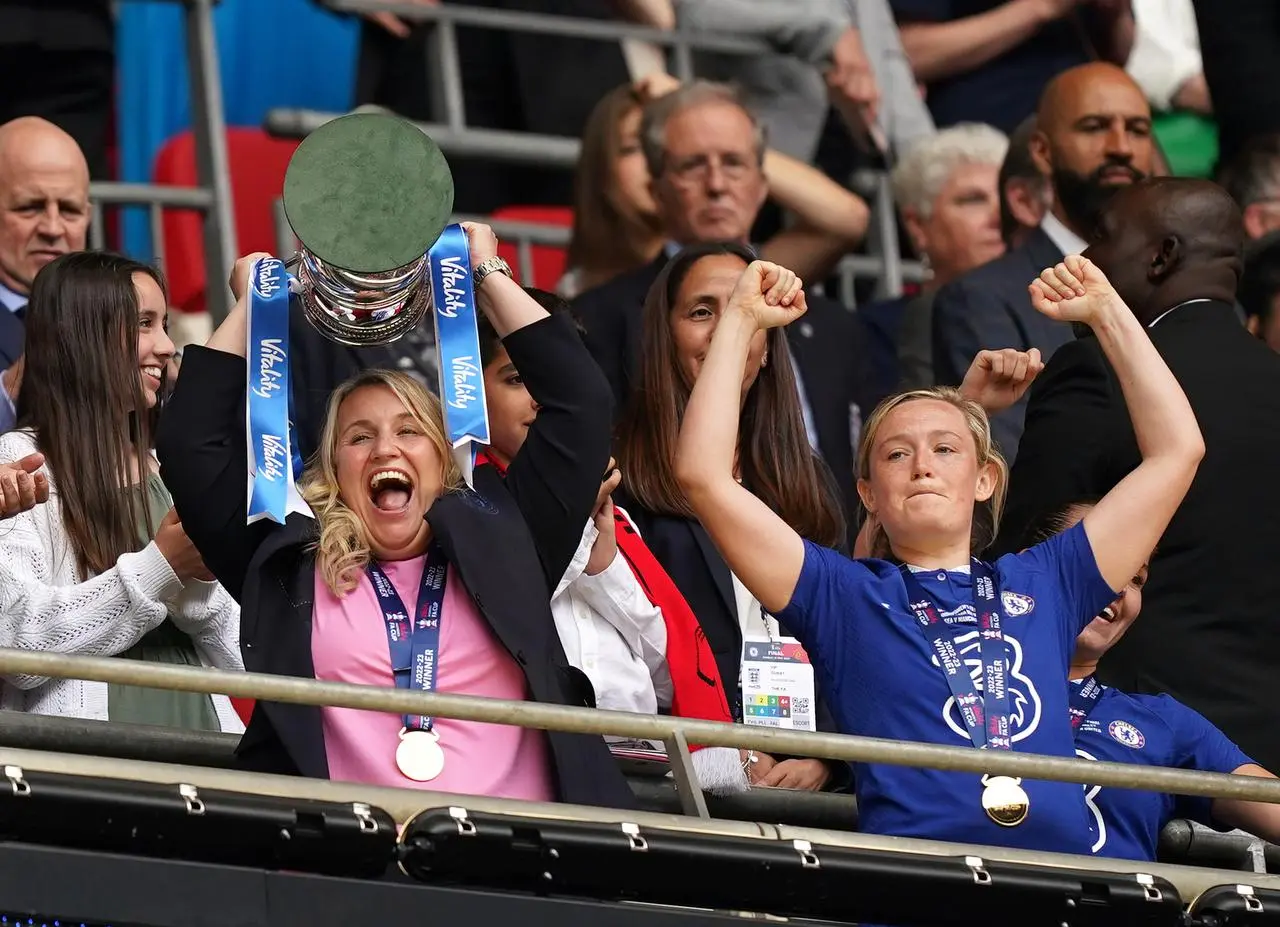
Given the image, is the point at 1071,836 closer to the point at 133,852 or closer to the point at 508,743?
the point at 508,743

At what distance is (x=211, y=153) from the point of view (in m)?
7.96

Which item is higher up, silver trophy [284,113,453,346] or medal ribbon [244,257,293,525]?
silver trophy [284,113,453,346]

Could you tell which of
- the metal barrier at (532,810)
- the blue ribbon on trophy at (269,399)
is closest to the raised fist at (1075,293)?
the metal barrier at (532,810)

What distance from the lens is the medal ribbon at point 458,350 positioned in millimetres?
4820

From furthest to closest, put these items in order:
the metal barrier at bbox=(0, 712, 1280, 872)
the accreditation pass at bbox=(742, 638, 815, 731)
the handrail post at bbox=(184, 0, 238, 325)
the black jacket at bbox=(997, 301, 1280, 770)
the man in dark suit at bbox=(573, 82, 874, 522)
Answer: the handrail post at bbox=(184, 0, 238, 325) → the man in dark suit at bbox=(573, 82, 874, 522) → the black jacket at bbox=(997, 301, 1280, 770) → the accreditation pass at bbox=(742, 638, 815, 731) → the metal barrier at bbox=(0, 712, 1280, 872)

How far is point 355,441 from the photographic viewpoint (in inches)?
198

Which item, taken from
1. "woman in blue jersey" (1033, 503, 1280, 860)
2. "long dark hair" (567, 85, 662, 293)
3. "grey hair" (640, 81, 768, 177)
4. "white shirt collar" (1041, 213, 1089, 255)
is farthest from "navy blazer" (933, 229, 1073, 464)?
"woman in blue jersey" (1033, 503, 1280, 860)

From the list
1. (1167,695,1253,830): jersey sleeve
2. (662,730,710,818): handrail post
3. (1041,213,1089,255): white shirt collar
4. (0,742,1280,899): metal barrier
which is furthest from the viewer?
(1041,213,1089,255): white shirt collar

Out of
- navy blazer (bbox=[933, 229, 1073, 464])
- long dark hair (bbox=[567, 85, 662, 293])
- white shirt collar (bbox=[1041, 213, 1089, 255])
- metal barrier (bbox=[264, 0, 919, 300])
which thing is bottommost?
navy blazer (bbox=[933, 229, 1073, 464])

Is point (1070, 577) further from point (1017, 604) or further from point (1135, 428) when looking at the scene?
point (1135, 428)

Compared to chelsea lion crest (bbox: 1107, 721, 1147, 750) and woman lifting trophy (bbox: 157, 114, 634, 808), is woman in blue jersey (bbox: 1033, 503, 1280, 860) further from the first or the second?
woman lifting trophy (bbox: 157, 114, 634, 808)

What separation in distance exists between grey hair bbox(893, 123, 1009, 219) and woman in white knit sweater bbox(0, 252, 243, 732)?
3.24m

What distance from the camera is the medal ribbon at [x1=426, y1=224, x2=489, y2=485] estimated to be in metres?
4.82

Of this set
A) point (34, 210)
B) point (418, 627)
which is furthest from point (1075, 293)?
point (34, 210)
